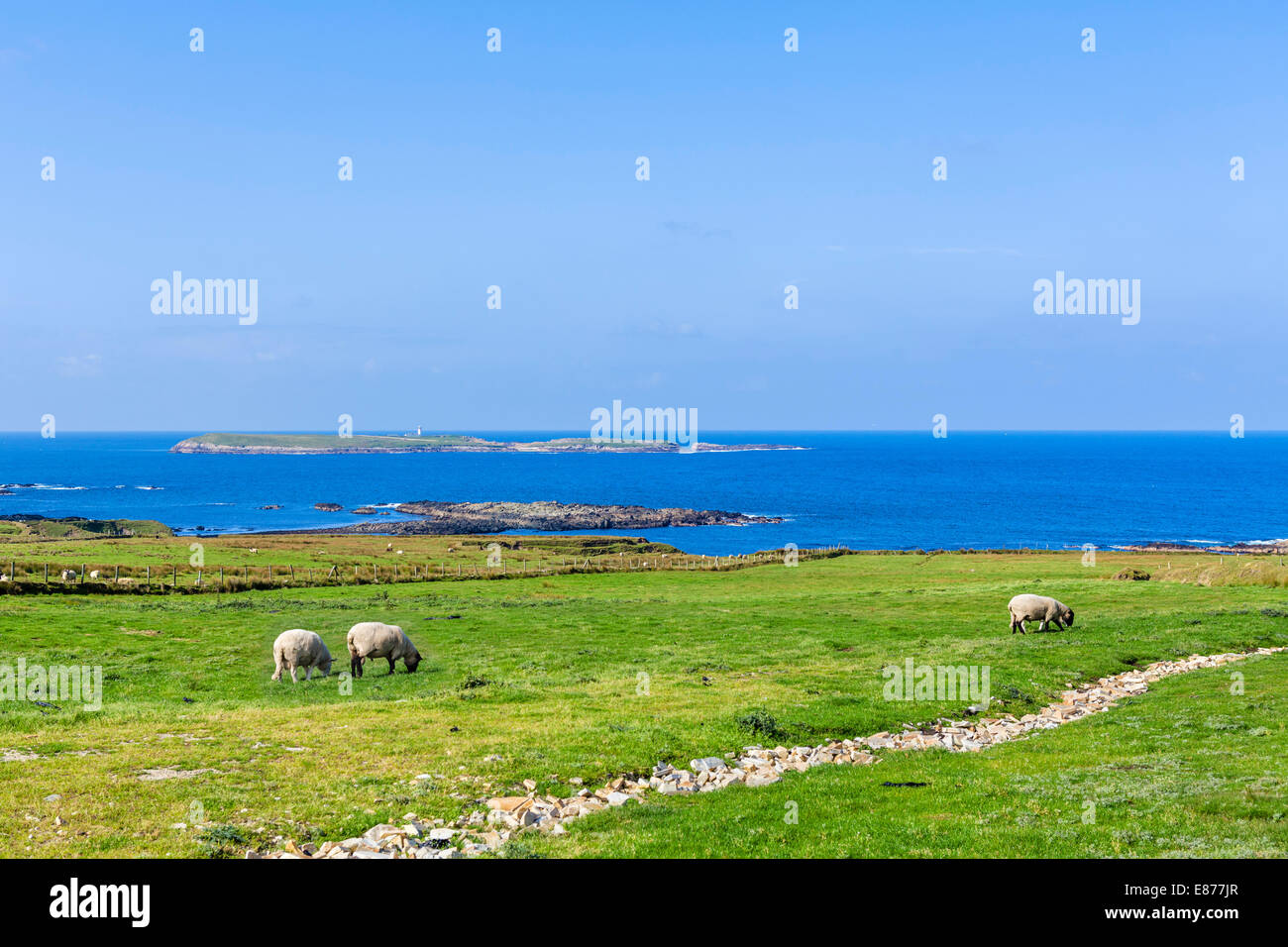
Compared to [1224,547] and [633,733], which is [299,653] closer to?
[633,733]

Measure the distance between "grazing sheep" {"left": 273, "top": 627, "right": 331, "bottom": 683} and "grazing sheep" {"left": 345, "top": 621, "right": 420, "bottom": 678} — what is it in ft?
3.21

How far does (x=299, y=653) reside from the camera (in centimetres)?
3002

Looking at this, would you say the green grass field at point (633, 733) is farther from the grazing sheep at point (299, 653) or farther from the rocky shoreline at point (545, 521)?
the rocky shoreline at point (545, 521)

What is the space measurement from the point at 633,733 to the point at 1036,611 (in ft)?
96.9

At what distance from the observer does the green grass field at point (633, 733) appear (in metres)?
14.3

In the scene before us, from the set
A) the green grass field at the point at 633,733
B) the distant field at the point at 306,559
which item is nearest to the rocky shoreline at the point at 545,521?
the distant field at the point at 306,559

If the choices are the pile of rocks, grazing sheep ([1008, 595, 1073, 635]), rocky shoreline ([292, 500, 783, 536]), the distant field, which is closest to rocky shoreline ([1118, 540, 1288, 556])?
rocky shoreline ([292, 500, 783, 536])

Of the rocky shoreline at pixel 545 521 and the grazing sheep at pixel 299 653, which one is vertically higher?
the grazing sheep at pixel 299 653

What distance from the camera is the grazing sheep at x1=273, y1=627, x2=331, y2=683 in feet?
98.2

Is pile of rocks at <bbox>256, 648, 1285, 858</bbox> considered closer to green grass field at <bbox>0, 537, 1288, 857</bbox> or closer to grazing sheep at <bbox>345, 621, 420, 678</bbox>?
green grass field at <bbox>0, 537, 1288, 857</bbox>

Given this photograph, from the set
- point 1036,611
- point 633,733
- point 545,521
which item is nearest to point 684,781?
point 633,733

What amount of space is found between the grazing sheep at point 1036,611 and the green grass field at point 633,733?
1.74 metres
